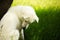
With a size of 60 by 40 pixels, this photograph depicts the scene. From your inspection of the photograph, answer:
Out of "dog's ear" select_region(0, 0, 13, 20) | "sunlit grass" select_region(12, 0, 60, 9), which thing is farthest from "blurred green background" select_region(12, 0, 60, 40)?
"dog's ear" select_region(0, 0, 13, 20)

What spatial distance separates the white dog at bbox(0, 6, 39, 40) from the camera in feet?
3.22

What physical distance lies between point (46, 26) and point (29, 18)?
17cm

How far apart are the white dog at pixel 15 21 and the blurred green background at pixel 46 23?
56 mm

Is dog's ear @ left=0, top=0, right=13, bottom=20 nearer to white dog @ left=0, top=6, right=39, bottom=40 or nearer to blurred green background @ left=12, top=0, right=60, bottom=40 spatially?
white dog @ left=0, top=6, right=39, bottom=40

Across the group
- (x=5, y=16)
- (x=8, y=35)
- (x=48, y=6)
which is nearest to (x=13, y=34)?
(x=8, y=35)

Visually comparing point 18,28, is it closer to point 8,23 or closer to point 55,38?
point 8,23

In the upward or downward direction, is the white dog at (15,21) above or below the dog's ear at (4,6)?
below

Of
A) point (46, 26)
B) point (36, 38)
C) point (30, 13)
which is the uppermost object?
point (30, 13)

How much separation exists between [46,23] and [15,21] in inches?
10.4

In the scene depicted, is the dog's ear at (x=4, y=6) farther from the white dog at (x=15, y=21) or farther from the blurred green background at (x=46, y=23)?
the blurred green background at (x=46, y=23)

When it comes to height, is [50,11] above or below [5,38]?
above

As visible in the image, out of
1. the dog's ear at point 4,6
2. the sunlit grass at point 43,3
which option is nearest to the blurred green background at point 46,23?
the sunlit grass at point 43,3

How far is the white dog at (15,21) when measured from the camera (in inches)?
38.7

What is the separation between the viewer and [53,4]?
3.51 ft
